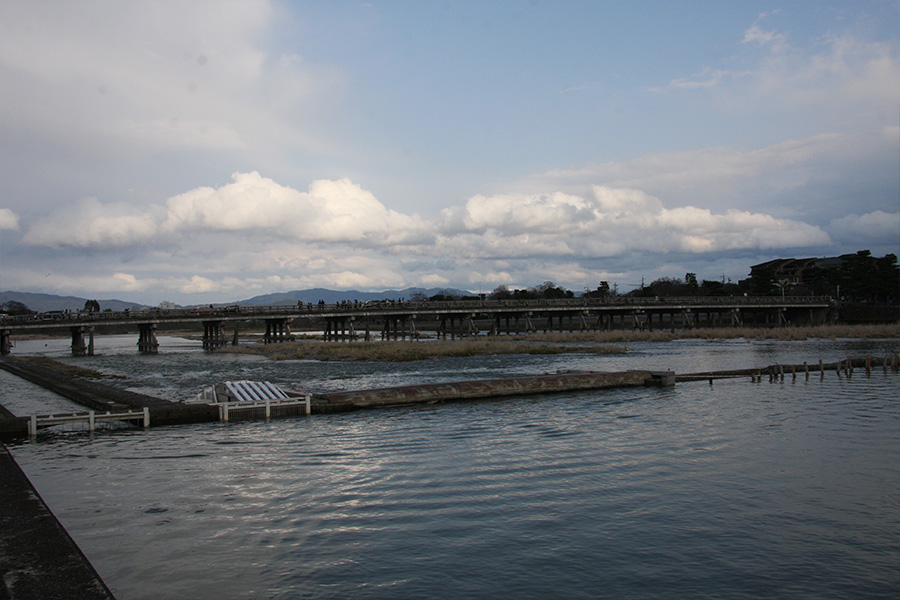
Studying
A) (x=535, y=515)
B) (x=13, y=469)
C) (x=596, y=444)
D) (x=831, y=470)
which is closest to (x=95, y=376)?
(x=13, y=469)

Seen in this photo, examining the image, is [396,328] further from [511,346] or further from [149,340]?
[149,340]

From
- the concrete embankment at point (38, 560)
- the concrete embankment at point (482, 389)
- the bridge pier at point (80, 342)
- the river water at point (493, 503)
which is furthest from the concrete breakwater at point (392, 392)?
the bridge pier at point (80, 342)

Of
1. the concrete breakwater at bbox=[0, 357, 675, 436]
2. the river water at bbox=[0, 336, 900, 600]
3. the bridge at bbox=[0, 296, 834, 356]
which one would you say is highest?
the bridge at bbox=[0, 296, 834, 356]

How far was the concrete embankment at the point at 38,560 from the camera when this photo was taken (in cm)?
745

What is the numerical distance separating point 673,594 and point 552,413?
15632 millimetres

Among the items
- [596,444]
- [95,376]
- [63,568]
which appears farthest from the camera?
[95,376]

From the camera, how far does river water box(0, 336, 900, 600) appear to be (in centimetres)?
906

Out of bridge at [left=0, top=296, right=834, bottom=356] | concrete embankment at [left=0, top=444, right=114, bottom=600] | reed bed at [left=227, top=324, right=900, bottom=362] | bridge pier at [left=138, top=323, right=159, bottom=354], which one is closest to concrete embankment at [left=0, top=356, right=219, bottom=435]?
concrete embankment at [left=0, top=444, right=114, bottom=600]

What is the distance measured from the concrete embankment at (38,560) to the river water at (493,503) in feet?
2.57

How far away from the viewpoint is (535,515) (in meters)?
11.7

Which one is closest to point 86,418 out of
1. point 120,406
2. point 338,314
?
point 120,406

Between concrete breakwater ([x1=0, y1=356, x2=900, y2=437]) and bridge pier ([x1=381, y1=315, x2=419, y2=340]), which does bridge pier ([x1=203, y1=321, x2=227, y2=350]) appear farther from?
concrete breakwater ([x1=0, y1=356, x2=900, y2=437])

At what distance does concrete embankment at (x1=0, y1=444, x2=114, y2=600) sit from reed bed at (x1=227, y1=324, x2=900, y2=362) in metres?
44.8

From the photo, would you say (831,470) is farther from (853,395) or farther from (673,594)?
(853,395)
